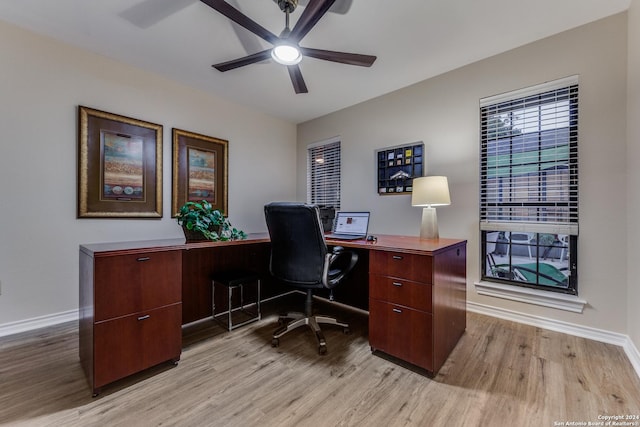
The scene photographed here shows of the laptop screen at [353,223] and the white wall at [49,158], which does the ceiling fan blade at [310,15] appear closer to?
the laptop screen at [353,223]

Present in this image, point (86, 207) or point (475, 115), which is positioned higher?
point (475, 115)

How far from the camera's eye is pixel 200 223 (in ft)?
6.49

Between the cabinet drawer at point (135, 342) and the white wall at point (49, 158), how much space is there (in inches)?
58.6

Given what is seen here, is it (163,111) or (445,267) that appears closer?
(445,267)

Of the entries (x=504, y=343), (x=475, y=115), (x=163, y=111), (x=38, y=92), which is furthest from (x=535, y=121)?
(x=38, y=92)

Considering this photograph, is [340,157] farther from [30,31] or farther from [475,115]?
[30,31]

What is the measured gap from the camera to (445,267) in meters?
1.81

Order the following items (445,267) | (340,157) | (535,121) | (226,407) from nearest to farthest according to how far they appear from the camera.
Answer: (226,407), (445,267), (535,121), (340,157)

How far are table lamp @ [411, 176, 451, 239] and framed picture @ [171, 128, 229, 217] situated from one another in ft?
8.29

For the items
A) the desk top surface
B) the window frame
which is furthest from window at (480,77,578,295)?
the window frame

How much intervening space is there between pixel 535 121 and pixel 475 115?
504mm

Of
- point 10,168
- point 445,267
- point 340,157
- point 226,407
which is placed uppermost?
point 340,157

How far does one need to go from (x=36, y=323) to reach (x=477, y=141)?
4.47 m

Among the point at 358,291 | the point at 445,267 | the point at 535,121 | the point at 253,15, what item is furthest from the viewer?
the point at 358,291
